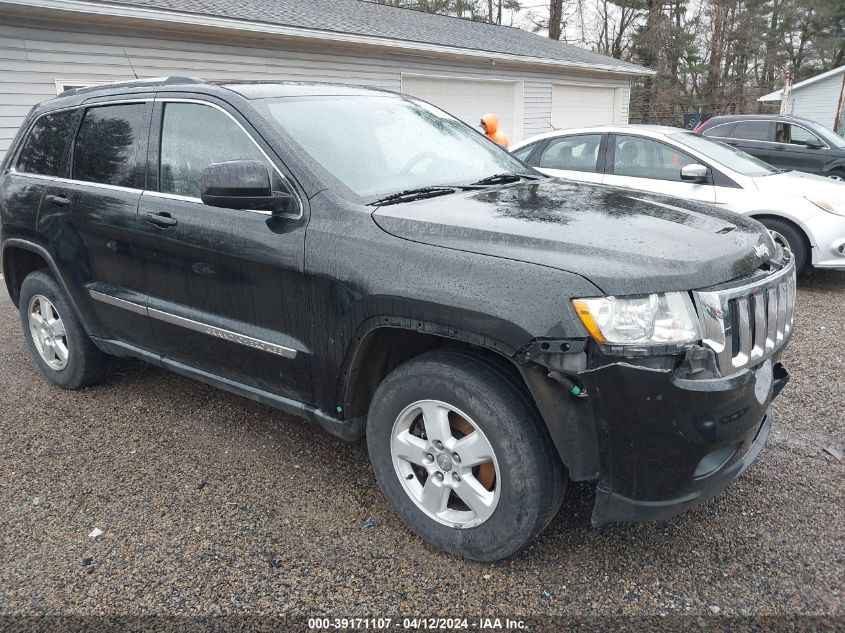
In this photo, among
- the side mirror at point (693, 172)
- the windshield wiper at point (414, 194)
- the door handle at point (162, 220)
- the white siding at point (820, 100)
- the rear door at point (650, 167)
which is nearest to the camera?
the windshield wiper at point (414, 194)

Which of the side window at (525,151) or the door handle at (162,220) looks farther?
the side window at (525,151)

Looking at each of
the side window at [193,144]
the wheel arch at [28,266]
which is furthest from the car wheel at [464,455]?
the wheel arch at [28,266]

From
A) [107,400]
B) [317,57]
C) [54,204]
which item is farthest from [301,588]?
[317,57]

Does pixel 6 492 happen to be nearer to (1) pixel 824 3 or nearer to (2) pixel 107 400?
(2) pixel 107 400

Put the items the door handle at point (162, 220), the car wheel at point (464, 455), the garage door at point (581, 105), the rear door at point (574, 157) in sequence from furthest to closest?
the garage door at point (581, 105) < the rear door at point (574, 157) < the door handle at point (162, 220) < the car wheel at point (464, 455)

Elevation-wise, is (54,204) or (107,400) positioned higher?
(54,204)

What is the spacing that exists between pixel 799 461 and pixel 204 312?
9.99 feet

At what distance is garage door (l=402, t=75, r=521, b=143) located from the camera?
13.6 metres

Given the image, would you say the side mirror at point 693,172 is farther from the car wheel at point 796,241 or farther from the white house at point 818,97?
the white house at point 818,97

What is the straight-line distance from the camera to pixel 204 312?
3.21 metres

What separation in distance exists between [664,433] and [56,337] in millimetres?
3930

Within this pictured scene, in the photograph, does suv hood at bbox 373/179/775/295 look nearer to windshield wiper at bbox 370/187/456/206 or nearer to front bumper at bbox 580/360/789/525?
windshield wiper at bbox 370/187/456/206

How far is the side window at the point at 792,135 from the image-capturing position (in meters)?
12.3

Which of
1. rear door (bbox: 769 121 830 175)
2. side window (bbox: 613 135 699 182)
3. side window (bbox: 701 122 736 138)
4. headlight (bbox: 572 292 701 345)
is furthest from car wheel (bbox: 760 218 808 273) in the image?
side window (bbox: 701 122 736 138)
